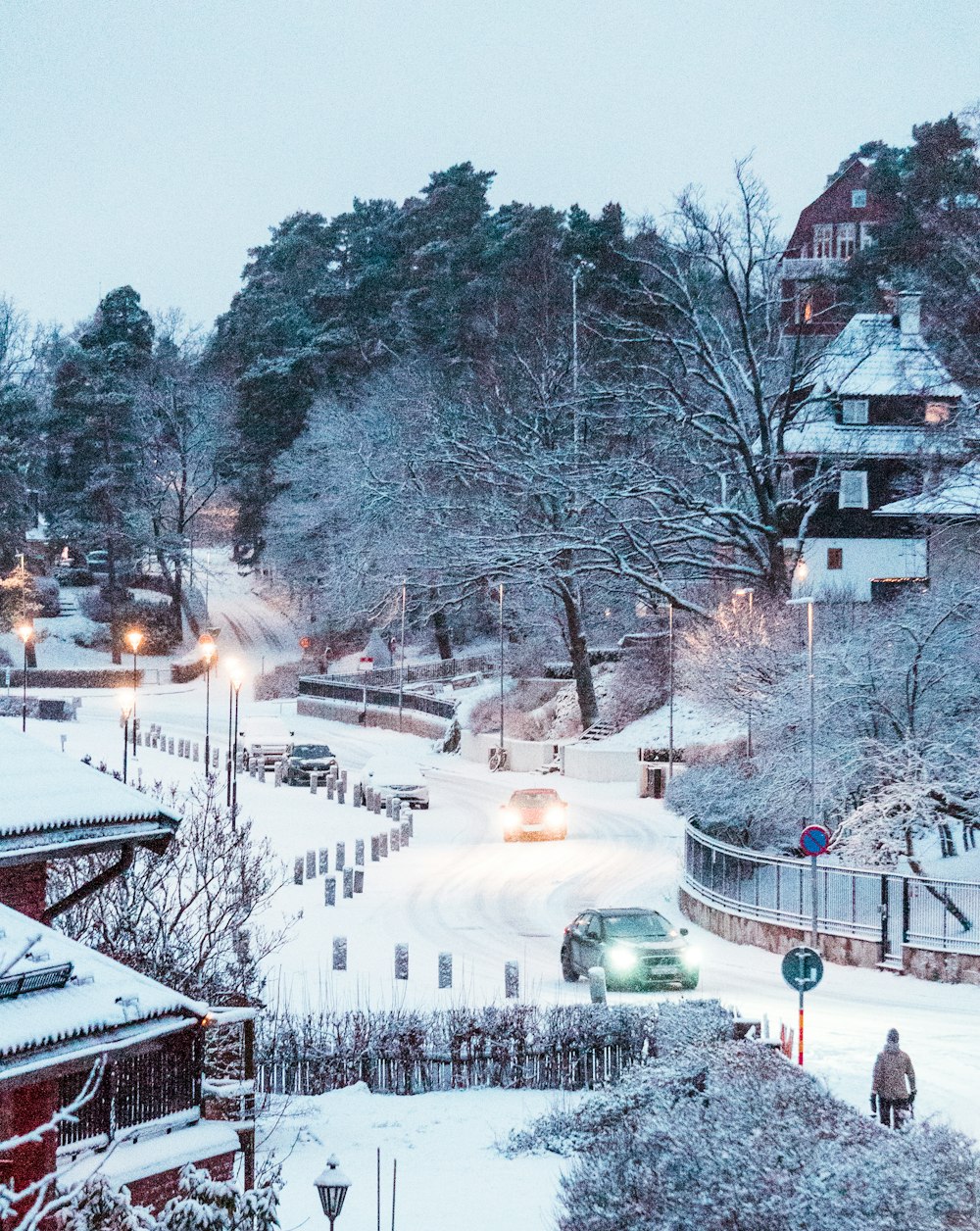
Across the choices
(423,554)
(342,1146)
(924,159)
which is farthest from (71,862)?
(924,159)

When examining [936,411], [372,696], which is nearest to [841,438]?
[936,411]

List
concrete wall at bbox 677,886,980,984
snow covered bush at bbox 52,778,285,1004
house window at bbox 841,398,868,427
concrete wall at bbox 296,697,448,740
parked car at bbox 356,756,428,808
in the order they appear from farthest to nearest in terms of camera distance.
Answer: concrete wall at bbox 296,697,448,740 < house window at bbox 841,398,868,427 < parked car at bbox 356,756,428,808 < concrete wall at bbox 677,886,980,984 < snow covered bush at bbox 52,778,285,1004

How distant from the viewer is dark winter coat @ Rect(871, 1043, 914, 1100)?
1391 centimetres

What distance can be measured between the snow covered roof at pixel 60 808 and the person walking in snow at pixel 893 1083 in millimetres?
7663

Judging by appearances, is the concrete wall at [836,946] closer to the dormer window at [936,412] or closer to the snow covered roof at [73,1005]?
the snow covered roof at [73,1005]

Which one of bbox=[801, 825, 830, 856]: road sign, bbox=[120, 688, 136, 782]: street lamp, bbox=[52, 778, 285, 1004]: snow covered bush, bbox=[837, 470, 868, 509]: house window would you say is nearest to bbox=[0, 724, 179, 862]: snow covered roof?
bbox=[52, 778, 285, 1004]: snow covered bush

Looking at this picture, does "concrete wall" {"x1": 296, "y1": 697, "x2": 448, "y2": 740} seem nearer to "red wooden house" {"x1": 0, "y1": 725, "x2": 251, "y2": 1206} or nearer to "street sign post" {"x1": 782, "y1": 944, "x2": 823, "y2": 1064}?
"street sign post" {"x1": 782, "y1": 944, "x2": 823, "y2": 1064}

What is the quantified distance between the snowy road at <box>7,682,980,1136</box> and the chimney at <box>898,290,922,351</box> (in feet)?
63.7

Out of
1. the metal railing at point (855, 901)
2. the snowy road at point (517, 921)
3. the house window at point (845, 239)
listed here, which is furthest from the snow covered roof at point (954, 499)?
the house window at point (845, 239)

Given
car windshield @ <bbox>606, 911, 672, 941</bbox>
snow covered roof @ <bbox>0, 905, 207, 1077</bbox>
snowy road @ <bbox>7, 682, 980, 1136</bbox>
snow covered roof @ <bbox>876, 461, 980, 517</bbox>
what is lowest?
snowy road @ <bbox>7, 682, 980, 1136</bbox>

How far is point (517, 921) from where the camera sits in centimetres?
2806

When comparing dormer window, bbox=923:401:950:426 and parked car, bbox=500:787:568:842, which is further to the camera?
dormer window, bbox=923:401:950:426

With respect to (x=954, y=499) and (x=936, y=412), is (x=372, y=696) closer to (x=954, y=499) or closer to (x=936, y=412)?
(x=936, y=412)

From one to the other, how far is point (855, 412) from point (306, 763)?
928 inches
